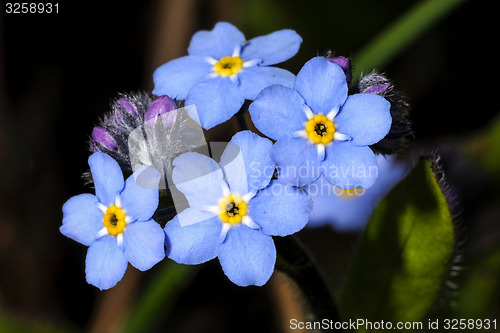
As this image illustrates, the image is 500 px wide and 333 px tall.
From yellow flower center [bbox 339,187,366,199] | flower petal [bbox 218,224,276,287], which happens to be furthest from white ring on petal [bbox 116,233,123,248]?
yellow flower center [bbox 339,187,366,199]

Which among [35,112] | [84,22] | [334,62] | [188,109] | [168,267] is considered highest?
[334,62]

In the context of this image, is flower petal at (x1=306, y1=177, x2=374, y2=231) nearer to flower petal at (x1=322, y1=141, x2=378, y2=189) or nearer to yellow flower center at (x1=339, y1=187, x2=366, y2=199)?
yellow flower center at (x1=339, y1=187, x2=366, y2=199)

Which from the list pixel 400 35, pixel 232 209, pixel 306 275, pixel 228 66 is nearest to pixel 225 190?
pixel 232 209

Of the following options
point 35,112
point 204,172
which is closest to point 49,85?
point 35,112

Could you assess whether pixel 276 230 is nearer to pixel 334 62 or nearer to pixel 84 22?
pixel 334 62

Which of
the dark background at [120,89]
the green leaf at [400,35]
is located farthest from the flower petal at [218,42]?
the dark background at [120,89]
